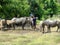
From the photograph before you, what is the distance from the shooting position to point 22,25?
81.7 ft

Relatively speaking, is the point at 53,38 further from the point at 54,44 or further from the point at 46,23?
the point at 46,23

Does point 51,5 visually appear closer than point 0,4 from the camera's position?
No

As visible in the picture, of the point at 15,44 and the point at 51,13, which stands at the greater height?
the point at 15,44

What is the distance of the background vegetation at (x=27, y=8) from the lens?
33.4 m

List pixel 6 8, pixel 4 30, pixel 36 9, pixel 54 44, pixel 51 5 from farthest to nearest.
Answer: pixel 51 5, pixel 36 9, pixel 6 8, pixel 4 30, pixel 54 44

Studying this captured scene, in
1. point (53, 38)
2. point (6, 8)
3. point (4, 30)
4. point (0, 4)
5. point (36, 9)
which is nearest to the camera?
point (53, 38)

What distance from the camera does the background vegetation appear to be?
109ft

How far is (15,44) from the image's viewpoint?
1556 cm

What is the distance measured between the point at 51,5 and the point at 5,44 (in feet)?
113

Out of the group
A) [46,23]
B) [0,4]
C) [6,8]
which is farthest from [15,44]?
[6,8]

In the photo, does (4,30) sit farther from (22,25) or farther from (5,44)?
(5,44)

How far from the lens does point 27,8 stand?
40219 millimetres

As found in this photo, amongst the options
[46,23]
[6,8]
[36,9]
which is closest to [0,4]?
[6,8]

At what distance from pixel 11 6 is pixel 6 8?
1.57m
